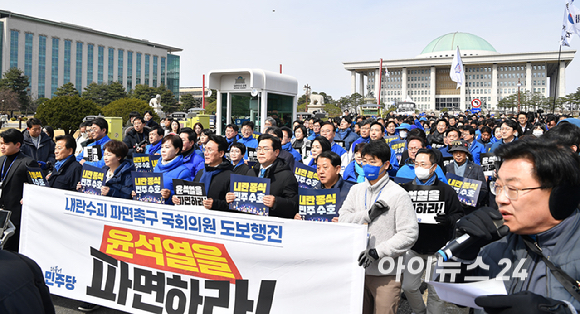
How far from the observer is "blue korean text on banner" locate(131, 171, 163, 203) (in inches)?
182

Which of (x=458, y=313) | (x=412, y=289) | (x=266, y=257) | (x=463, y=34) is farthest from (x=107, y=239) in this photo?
(x=463, y=34)

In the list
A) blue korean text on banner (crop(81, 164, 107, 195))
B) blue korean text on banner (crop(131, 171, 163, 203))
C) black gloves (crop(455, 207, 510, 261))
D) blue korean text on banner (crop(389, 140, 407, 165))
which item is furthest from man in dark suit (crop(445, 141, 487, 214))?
blue korean text on banner (crop(81, 164, 107, 195))

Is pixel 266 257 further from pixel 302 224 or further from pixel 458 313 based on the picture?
pixel 458 313

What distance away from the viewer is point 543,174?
163 cm

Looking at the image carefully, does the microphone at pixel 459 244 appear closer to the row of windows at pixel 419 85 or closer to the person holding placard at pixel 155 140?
the person holding placard at pixel 155 140

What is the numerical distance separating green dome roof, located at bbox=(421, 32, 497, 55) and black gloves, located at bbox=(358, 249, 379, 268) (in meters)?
123

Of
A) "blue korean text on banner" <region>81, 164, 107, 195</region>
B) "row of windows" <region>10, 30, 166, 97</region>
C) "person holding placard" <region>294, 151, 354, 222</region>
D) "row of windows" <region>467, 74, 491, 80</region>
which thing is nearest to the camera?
"person holding placard" <region>294, 151, 354, 222</region>

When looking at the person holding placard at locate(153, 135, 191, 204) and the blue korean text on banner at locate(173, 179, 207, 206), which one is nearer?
the blue korean text on banner at locate(173, 179, 207, 206)

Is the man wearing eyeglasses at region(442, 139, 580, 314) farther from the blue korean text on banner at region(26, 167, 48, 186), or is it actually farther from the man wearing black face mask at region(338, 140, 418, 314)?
the blue korean text on banner at region(26, 167, 48, 186)

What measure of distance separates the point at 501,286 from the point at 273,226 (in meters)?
2.00

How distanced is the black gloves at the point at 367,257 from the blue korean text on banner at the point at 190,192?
1.95 m

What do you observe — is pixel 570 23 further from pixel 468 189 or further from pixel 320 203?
pixel 320 203

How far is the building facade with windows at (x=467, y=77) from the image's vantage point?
9444 centimetres

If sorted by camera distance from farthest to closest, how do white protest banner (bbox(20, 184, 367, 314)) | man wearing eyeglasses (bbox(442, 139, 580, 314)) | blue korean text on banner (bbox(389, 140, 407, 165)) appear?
blue korean text on banner (bbox(389, 140, 407, 165)) → white protest banner (bbox(20, 184, 367, 314)) → man wearing eyeglasses (bbox(442, 139, 580, 314))
